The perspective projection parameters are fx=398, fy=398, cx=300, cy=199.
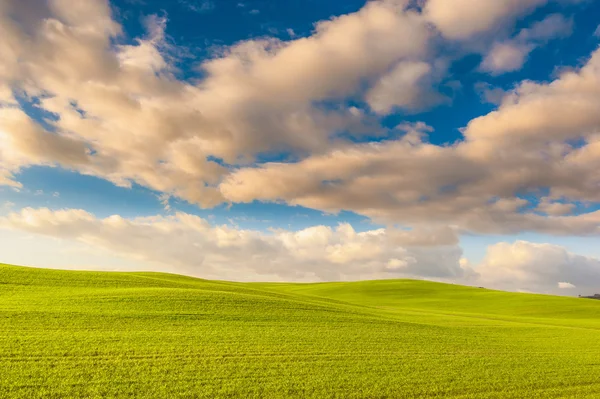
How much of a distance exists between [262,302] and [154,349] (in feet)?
40.2

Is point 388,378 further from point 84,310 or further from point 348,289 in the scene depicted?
point 348,289

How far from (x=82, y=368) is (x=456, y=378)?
11.9 metres

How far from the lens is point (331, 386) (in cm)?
1182

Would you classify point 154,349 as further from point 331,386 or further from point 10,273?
point 10,273

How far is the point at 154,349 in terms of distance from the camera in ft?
46.3

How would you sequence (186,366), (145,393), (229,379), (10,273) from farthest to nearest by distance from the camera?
(10,273)
(186,366)
(229,379)
(145,393)

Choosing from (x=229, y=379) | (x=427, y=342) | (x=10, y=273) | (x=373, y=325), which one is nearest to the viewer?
(x=229, y=379)

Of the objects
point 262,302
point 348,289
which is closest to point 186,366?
point 262,302

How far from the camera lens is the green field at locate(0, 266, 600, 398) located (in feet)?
37.1

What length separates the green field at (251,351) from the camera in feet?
37.1

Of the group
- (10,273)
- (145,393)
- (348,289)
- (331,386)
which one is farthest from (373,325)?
(348,289)

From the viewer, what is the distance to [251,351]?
14.8 m

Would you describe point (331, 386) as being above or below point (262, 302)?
below

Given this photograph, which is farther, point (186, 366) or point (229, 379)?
point (186, 366)
